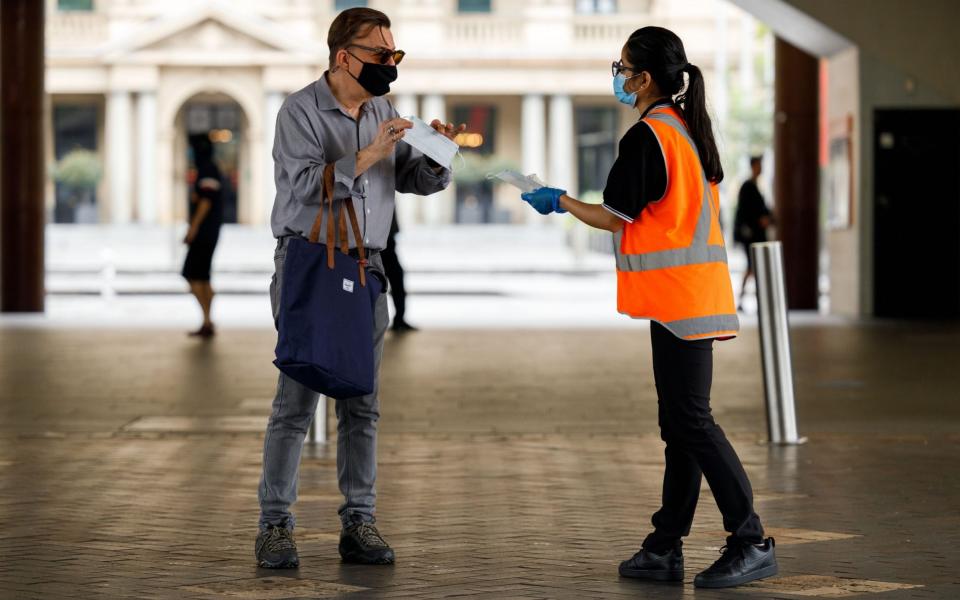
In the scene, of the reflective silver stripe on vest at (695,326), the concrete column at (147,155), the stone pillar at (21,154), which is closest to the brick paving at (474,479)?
the reflective silver stripe on vest at (695,326)

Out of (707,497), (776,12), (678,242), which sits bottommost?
(707,497)

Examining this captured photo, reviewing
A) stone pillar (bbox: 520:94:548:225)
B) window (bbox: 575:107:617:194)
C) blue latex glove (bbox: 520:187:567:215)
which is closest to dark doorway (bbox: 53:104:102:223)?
stone pillar (bbox: 520:94:548:225)

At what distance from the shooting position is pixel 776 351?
30.1 ft

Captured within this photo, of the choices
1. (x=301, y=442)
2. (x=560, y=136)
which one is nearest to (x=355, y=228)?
(x=301, y=442)

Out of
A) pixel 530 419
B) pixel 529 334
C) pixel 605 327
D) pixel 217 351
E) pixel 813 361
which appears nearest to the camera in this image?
pixel 530 419

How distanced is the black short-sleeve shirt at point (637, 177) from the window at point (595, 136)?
2210 inches

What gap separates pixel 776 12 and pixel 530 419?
9.77 metres

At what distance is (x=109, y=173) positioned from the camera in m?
59.2

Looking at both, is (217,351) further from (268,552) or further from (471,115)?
(471,115)

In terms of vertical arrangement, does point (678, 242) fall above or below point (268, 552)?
above

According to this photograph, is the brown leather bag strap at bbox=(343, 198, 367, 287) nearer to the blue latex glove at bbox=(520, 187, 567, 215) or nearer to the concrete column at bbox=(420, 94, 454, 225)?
the blue latex glove at bbox=(520, 187, 567, 215)

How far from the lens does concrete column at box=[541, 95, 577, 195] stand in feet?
196

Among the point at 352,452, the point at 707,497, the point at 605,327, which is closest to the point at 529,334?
the point at 605,327

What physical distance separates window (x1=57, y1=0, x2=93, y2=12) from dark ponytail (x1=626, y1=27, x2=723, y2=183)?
56.4 meters
